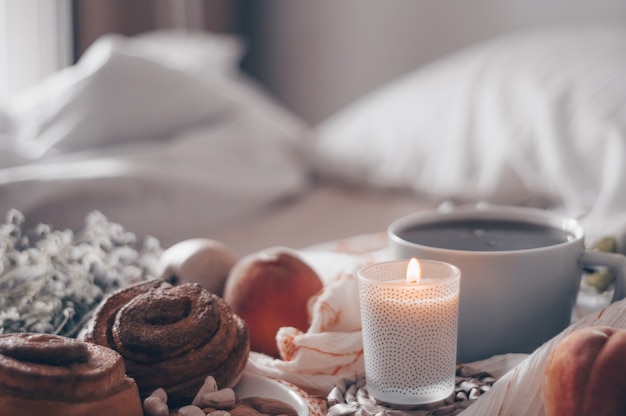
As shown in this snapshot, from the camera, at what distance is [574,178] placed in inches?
37.2

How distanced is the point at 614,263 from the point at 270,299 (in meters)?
0.25

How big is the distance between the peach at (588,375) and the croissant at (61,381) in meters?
0.23

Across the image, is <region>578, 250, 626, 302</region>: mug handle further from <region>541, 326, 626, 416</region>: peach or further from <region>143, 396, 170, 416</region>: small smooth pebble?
<region>143, 396, 170, 416</region>: small smooth pebble

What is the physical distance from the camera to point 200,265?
1.98 feet

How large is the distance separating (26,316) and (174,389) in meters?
0.18

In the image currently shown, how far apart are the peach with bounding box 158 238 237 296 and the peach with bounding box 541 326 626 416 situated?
302mm

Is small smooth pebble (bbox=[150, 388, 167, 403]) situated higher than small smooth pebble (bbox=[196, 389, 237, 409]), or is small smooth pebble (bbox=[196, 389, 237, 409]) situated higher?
small smooth pebble (bbox=[150, 388, 167, 403])

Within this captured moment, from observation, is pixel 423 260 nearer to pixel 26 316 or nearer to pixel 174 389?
pixel 174 389

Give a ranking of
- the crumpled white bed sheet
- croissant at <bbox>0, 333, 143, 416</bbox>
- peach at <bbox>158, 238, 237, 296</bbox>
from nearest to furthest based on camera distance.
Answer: croissant at <bbox>0, 333, 143, 416</bbox>
peach at <bbox>158, 238, 237, 296</bbox>
the crumpled white bed sheet

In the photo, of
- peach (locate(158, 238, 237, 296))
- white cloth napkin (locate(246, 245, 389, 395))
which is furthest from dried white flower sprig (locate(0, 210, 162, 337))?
white cloth napkin (locate(246, 245, 389, 395))

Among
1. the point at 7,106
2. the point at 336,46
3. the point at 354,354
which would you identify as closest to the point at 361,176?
the point at 7,106

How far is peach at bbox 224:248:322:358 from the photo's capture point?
0.55m

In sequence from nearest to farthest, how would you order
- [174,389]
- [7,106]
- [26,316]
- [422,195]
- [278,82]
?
1. [174,389]
2. [26,316]
3. [422,195]
4. [7,106]
5. [278,82]

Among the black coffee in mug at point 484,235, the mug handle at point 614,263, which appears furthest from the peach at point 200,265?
the mug handle at point 614,263
